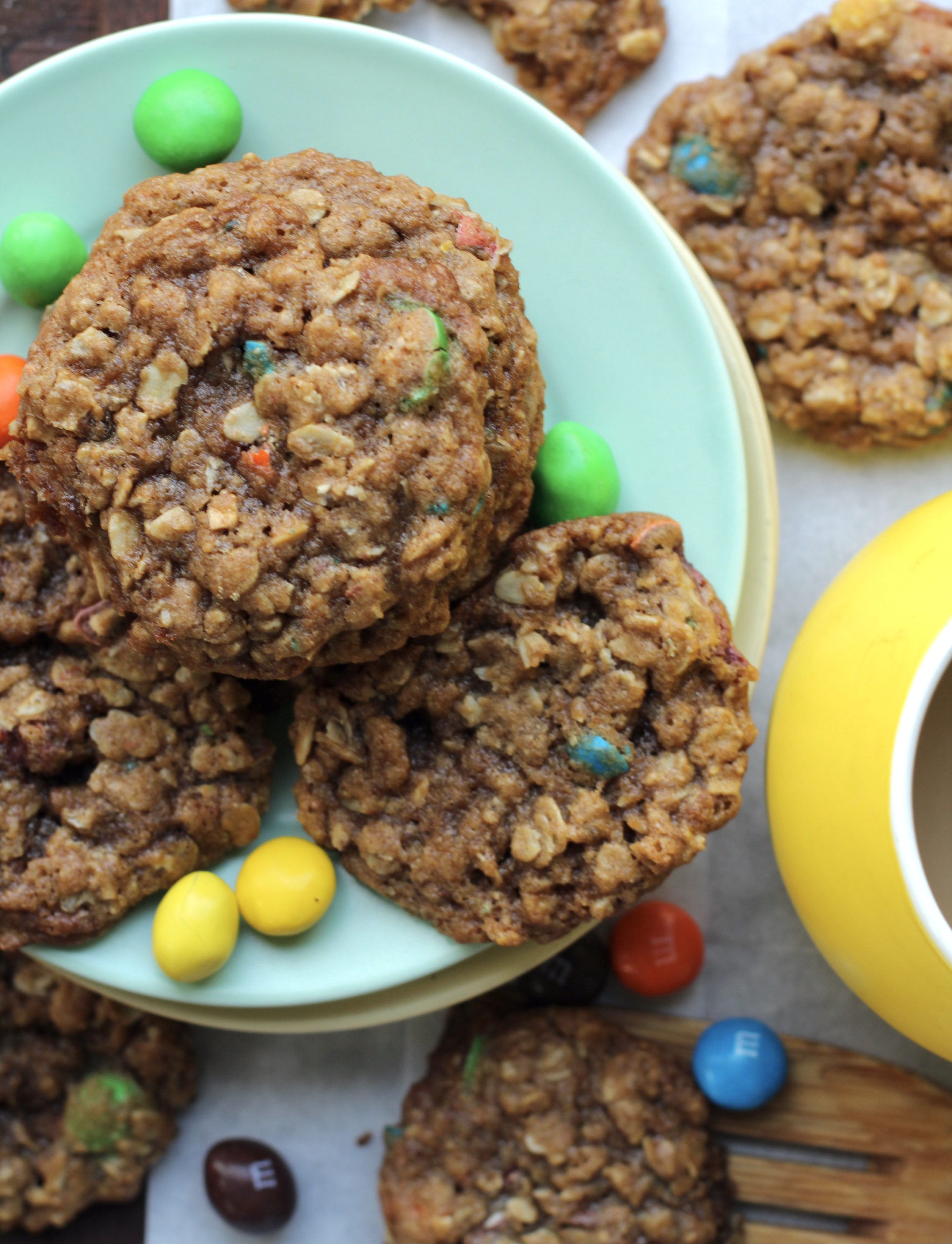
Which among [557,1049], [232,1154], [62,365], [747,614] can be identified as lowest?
[232,1154]

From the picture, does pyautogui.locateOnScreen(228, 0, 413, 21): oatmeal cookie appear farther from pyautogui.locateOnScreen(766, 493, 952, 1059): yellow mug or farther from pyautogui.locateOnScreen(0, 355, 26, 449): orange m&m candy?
pyautogui.locateOnScreen(766, 493, 952, 1059): yellow mug

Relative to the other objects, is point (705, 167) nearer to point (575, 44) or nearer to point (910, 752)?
point (575, 44)

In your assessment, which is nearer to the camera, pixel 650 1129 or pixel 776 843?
pixel 776 843

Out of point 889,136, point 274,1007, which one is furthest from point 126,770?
point 889,136

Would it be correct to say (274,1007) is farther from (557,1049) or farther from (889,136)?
(889,136)

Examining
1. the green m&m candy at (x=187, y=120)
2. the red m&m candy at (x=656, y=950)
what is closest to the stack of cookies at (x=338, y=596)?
the green m&m candy at (x=187, y=120)
